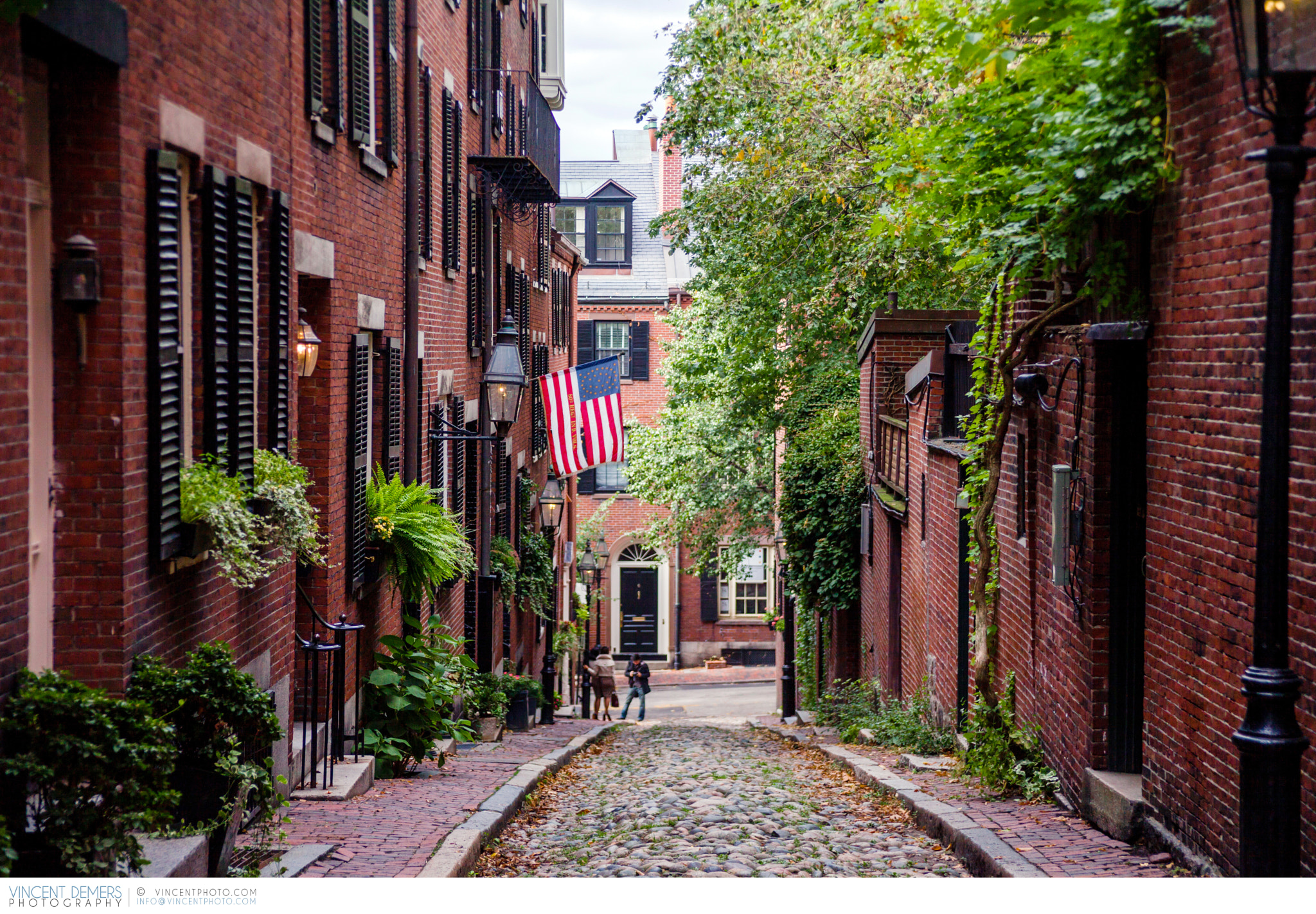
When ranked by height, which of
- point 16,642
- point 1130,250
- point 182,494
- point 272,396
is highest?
point 1130,250

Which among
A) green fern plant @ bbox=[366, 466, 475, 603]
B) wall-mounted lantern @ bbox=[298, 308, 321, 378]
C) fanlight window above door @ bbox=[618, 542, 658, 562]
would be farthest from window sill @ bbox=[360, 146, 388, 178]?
fanlight window above door @ bbox=[618, 542, 658, 562]

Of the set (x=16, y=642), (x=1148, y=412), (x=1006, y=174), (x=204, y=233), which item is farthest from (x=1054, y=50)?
(x=16, y=642)

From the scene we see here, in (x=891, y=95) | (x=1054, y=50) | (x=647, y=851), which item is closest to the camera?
(x=1054, y=50)

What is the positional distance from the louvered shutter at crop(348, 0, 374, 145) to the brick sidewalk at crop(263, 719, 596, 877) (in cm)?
542

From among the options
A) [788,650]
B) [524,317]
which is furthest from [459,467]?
[788,650]

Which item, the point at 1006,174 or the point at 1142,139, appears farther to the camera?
the point at 1006,174

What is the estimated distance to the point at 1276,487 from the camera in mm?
4305

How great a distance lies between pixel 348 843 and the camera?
296 inches

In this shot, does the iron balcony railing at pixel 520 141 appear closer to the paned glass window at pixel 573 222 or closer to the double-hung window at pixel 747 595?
the paned glass window at pixel 573 222

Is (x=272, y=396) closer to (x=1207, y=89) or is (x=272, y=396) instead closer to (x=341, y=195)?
(x=341, y=195)

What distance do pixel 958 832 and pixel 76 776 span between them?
5.25 meters

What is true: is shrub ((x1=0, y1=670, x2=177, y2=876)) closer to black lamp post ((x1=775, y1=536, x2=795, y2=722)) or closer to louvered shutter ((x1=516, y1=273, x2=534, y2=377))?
louvered shutter ((x1=516, y1=273, x2=534, y2=377))

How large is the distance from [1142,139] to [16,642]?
581 cm

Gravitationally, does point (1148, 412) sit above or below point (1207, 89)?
below
